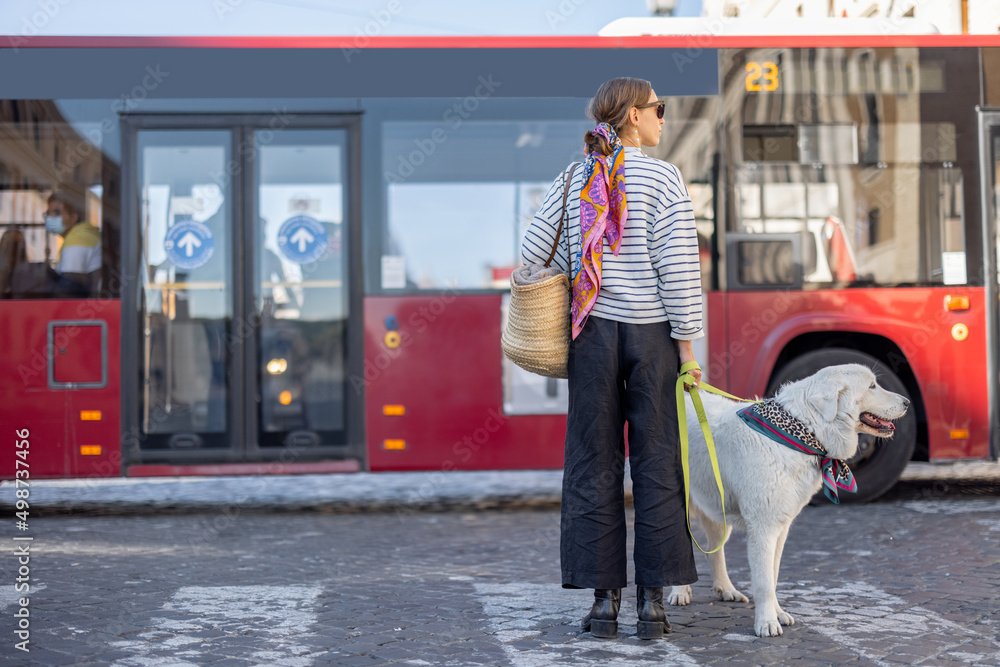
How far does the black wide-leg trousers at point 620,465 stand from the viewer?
3.96m

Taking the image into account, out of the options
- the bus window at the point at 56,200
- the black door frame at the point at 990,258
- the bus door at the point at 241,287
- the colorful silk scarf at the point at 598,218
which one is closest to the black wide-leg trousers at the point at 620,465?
the colorful silk scarf at the point at 598,218

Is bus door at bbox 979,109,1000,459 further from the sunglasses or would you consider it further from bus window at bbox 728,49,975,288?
the sunglasses

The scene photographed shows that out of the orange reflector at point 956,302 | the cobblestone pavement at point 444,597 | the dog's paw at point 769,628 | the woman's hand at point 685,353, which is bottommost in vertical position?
the cobblestone pavement at point 444,597

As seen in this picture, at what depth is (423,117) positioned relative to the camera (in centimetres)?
753

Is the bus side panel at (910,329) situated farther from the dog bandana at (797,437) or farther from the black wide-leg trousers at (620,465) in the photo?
the black wide-leg trousers at (620,465)

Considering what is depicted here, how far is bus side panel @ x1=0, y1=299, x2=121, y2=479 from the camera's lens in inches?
284

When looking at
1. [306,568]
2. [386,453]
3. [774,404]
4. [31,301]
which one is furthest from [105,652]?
[31,301]

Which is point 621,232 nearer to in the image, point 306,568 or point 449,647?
point 449,647

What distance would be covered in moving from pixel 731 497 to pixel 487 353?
134 inches

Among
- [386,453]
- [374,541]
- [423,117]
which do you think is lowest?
[374,541]

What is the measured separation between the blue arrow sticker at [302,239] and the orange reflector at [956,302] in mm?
4664

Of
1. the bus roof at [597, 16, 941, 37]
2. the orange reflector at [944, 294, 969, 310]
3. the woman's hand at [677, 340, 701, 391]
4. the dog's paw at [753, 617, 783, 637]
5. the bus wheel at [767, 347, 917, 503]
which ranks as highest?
the bus roof at [597, 16, 941, 37]

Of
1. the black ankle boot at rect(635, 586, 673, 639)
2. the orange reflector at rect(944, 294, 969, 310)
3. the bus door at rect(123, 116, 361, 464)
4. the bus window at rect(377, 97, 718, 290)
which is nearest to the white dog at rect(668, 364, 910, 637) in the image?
the black ankle boot at rect(635, 586, 673, 639)

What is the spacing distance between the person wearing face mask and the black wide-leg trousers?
468 centimetres
